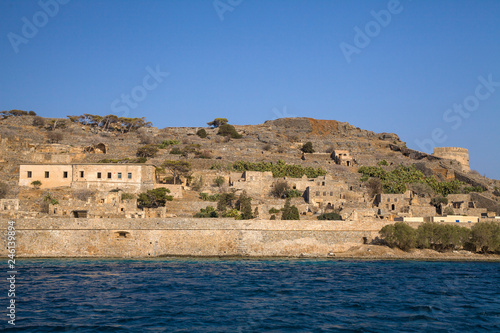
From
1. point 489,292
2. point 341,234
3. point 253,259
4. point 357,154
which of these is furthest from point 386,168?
point 489,292

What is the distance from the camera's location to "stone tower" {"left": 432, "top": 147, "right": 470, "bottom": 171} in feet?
279

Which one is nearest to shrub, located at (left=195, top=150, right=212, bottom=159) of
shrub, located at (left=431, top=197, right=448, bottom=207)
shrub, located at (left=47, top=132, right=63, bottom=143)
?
shrub, located at (left=47, top=132, right=63, bottom=143)

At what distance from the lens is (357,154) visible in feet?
259

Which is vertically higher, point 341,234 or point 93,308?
point 341,234

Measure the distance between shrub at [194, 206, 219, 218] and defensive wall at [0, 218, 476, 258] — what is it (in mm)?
4764

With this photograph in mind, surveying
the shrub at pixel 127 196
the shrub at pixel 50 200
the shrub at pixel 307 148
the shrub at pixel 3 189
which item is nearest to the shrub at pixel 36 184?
the shrub at pixel 3 189

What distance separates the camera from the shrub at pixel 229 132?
91675 millimetres

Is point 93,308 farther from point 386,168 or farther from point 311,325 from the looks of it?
point 386,168

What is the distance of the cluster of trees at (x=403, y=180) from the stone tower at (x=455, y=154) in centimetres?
1884

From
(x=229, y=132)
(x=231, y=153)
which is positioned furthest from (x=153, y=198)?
(x=229, y=132)

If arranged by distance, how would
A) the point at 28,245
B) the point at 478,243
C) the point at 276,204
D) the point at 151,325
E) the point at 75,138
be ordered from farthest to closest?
the point at 75,138 → the point at 276,204 → the point at 478,243 → the point at 28,245 → the point at 151,325

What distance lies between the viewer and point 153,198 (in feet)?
152

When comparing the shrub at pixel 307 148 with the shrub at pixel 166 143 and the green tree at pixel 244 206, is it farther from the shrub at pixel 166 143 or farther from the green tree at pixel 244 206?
the green tree at pixel 244 206

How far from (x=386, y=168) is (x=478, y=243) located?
29.7 metres
